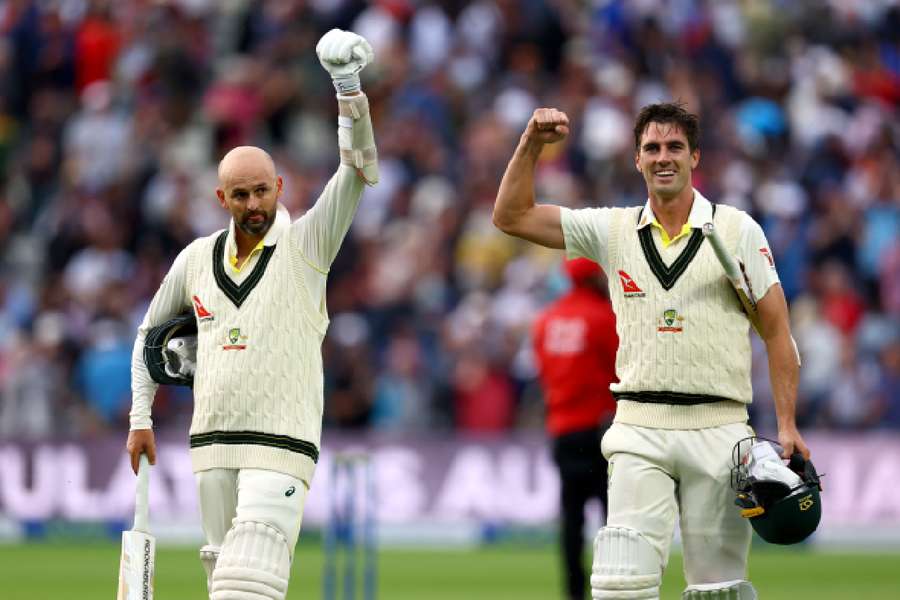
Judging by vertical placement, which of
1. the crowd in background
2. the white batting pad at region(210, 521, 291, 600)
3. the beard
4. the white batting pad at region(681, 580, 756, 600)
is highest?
the crowd in background

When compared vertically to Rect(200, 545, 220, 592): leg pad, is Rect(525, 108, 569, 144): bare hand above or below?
above

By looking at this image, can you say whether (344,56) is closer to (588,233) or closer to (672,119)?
(588,233)

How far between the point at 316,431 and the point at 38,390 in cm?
1169

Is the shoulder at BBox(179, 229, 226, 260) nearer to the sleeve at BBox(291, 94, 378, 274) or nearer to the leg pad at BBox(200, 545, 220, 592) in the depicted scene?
the sleeve at BBox(291, 94, 378, 274)

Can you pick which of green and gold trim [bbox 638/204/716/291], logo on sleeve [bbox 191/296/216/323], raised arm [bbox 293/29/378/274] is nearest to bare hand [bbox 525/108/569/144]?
green and gold trim [bbox 638/204/716/291]

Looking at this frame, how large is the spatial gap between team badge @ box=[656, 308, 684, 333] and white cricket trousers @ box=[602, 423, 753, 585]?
439 mm

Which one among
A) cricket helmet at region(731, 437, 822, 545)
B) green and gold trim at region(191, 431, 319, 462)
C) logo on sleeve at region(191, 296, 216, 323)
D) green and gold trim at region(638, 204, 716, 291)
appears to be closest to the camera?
cricket helmet at region(731, 437, 822, 545)

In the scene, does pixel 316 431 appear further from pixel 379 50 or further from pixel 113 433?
pixel 379 50

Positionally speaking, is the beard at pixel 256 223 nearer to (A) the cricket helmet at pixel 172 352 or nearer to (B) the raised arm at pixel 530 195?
(A) the cricket helmet at pixel 172 352

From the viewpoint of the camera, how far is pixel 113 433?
764 inches

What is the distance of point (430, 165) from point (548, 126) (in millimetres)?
13366

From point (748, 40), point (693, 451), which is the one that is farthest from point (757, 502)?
point (748, 40)

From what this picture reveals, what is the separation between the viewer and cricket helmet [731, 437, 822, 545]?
8.07 meters

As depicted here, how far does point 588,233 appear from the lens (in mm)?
8656
